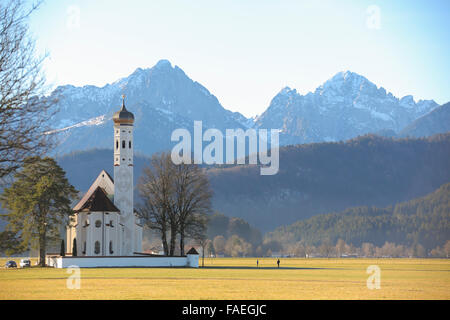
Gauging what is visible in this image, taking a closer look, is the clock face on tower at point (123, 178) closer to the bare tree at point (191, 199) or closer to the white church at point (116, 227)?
the white church at point (116, 227)

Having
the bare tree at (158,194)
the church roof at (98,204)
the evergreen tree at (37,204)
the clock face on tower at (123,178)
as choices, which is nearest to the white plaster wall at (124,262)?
the evergreen tree at (37,204)

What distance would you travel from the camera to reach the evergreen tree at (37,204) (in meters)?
85.2

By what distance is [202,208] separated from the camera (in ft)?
315

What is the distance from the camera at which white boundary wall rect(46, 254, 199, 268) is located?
85812 mm

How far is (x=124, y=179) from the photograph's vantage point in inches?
4097

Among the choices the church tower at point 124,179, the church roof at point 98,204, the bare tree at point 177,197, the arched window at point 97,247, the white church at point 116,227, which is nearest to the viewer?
the white church at point 116,227

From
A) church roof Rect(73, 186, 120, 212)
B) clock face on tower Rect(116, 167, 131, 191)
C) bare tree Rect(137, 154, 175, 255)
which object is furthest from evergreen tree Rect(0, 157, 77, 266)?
clock face on tower Rect(116, 167, 131, 191)

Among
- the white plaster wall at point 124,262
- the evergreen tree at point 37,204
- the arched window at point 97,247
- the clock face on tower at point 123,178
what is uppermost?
the clock face on tower at point 123,178

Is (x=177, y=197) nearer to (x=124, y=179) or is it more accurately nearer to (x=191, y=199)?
(x=191, y=199)

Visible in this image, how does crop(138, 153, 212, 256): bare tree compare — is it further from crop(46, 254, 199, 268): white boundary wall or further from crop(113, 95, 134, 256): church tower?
crop(113, 95, 134, 256): church tower

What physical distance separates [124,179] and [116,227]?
8.26 metres
